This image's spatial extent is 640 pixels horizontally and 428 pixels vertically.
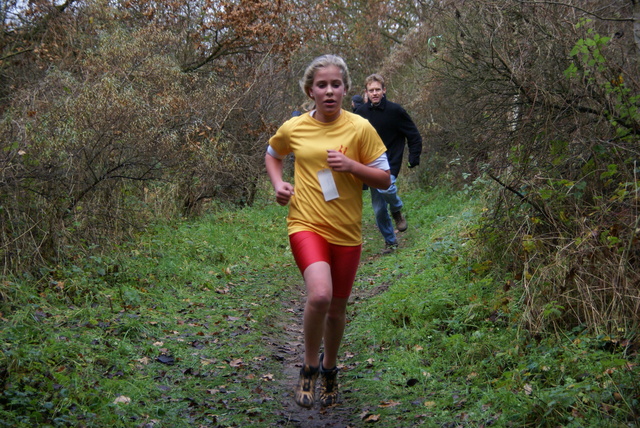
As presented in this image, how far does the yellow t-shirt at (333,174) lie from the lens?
4059 millimetres

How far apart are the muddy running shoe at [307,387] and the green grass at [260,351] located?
0.23 m

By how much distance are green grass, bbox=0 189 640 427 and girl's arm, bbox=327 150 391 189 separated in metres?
1.49

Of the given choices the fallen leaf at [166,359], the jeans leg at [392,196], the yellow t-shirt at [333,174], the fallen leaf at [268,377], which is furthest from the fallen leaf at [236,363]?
the jeans leg at [392,196]

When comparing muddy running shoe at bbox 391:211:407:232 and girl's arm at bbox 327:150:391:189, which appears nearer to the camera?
girl's arm at bbox 327:150:391:189

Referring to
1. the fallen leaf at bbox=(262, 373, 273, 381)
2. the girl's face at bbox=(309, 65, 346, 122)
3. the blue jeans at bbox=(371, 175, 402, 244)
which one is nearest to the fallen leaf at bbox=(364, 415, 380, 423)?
the fallen leaf at bbox=(262, 373, 273, 381)

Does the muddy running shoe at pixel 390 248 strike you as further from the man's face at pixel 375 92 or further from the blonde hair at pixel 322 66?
the blonde hair at pixel 322 66

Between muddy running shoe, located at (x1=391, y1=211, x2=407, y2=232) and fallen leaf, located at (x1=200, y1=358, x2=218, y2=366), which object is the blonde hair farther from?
muddy running shoe, located at (x1=391, y1=211, x2=407, y2=232)

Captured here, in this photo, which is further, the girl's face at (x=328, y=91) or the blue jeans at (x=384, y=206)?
the blue jeans at (x=384, y=206)

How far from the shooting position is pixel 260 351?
561 cm

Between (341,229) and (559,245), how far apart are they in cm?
201

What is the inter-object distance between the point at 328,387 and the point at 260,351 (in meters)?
1.28

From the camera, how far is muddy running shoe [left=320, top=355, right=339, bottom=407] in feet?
14.6

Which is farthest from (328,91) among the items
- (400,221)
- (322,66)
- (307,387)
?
(400,221)

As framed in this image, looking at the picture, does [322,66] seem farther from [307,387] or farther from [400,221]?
[400,221]
